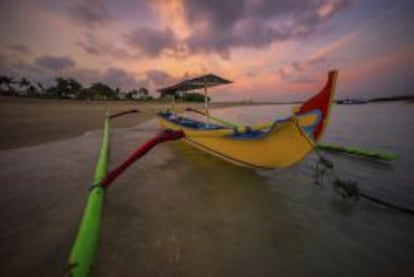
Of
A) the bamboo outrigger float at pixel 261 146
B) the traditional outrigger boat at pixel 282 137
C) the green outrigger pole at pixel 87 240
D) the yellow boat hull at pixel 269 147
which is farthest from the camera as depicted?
the yellow boat hull at pixel 269 147

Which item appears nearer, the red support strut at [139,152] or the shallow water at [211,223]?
the shallow water at [211,223]

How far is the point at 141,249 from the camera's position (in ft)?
6.40

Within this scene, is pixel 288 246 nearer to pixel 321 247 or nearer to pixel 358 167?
pixel 321 247

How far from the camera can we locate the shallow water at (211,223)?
5.80 ft

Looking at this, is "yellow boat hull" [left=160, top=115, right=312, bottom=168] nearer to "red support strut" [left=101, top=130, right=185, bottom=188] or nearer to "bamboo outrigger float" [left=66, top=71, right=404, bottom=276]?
"bamboo outrigger float" [left=66, top=71, right=404, bottom=276]

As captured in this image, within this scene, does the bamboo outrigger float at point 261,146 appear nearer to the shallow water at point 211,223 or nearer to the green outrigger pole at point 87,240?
the green outrigger pole at point 87,240

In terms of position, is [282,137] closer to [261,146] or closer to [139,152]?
[261,146]

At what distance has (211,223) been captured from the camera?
238 cm

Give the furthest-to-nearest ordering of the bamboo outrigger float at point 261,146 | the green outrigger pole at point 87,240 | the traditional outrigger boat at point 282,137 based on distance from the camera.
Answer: the traditional outrigger boat at point 282,137 < the bamboo outrigger float at point 261,146 < the green outrigger pole at point 87,240

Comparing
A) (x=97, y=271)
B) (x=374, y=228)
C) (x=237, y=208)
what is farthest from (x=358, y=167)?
(x=97, y=271)

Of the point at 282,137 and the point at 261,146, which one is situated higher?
the point at 282,137

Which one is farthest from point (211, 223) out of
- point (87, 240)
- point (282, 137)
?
point (282, 137)

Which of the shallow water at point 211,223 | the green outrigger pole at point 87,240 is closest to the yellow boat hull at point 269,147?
the shallow water at point 211,223

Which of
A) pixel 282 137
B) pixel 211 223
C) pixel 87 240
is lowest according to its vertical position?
pixel 211 223
